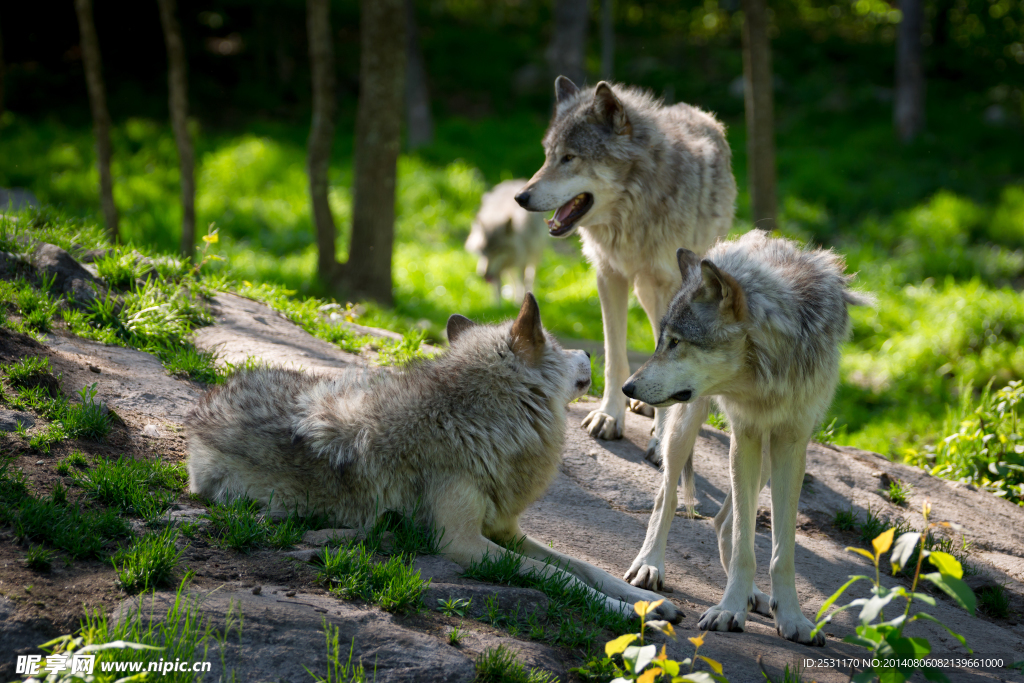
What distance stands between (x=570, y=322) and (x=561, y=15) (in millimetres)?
7488

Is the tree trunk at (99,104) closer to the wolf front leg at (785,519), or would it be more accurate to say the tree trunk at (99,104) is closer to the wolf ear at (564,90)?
the wolf ear at (564,90)

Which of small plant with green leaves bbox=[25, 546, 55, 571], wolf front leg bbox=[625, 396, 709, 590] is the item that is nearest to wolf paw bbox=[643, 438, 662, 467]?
wolf front leg bbox=[625, 396, 709, 590]

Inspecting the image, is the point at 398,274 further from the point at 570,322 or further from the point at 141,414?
the point at 141,414

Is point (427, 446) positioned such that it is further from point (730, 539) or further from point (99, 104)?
point (99, 104)

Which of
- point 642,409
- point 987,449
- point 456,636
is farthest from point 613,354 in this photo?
point 987,449

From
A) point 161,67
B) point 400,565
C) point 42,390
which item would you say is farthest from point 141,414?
point 161,67

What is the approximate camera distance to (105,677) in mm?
2254

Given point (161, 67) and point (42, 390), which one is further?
point (161, 67)

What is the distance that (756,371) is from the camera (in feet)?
11.0

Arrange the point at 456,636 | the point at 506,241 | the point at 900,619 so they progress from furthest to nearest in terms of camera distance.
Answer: the point at 506,241 < the point at 456,636 < the point at 900,619

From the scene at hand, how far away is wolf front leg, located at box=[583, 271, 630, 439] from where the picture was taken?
523 cm

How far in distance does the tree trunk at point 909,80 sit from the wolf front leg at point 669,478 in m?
14.6

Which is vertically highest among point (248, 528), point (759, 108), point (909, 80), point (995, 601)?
point (909, 80)

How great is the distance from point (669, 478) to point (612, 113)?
2517 mm
